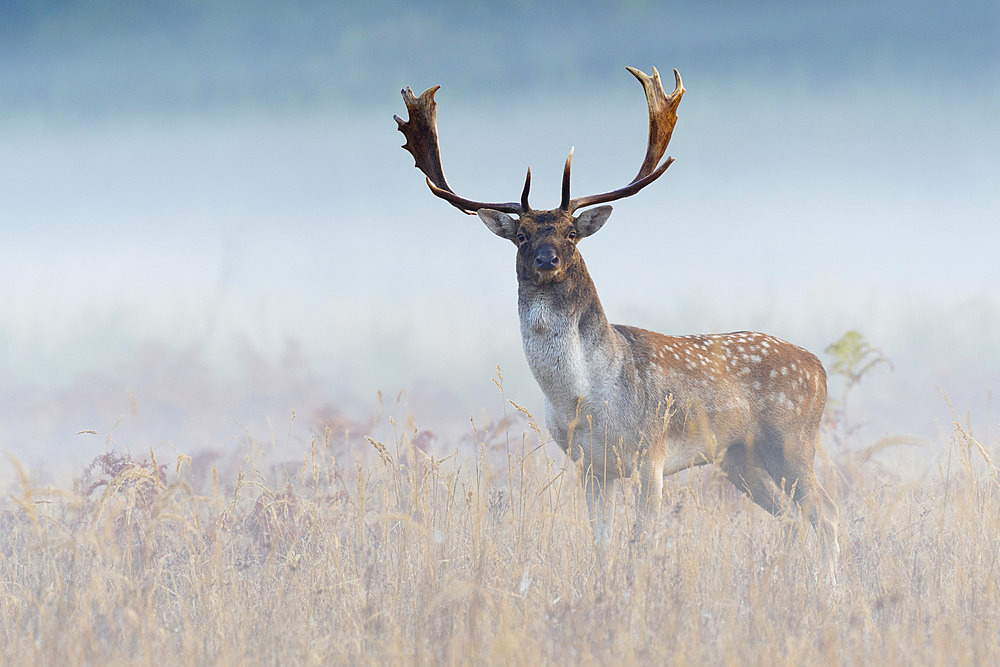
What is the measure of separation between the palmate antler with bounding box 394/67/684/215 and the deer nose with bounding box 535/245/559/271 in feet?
2.86

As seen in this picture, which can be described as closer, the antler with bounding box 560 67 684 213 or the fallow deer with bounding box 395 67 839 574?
the fallow deer with bounding box 395 67 839 574

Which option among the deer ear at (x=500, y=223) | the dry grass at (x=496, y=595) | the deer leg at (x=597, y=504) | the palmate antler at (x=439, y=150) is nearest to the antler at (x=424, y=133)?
the palmate antler at (x=439, y=150)

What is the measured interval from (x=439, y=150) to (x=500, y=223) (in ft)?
5.30

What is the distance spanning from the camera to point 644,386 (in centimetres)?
645

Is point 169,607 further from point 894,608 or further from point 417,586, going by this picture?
point 894,608

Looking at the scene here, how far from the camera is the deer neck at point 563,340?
6242 mm

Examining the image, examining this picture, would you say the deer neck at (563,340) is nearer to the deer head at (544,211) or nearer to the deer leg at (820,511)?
the deer head at (544,211)

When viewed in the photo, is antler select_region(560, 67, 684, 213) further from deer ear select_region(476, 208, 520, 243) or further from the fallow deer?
deer ear select_region(476, 208, 520, 243)

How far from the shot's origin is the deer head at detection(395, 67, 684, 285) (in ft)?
20.4

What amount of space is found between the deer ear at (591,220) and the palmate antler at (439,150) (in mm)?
310

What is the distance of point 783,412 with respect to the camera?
23.2 ft

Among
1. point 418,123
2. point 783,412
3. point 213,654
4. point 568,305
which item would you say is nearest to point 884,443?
point 783,412

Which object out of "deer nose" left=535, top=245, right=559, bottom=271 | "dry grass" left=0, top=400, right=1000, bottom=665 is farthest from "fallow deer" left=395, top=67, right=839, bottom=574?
"dry grass" left=0, top=400, right=1000, bottom=665

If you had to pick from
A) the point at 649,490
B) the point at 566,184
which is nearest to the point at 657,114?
the point at 566,184
